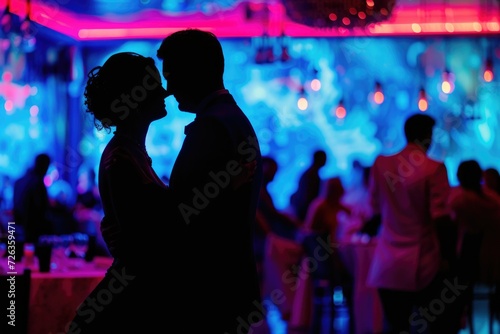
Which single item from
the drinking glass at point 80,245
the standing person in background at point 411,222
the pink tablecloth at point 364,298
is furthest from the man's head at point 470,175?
the drinking glass at point 80,245

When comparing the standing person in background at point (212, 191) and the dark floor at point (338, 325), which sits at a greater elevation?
the standing person in background at point (212, 191)

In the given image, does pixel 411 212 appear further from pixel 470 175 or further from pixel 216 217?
pixel 216 217

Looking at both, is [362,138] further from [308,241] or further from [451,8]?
[308,241]

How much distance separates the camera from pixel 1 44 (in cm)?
1022

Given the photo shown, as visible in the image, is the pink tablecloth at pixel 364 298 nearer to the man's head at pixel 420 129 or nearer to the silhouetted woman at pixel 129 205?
the man's head at pixel 420 129

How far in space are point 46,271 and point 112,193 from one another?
2195 mm

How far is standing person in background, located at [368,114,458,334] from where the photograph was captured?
395 centimetres

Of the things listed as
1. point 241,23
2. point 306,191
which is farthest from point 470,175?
point 241,23

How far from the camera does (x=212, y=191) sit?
1720 mm

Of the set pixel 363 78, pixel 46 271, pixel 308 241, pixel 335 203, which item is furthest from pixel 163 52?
pixel 363 78

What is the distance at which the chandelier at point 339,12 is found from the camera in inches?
220

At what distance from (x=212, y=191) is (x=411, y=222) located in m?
2.48

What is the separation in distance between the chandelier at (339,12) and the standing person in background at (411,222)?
182 cm

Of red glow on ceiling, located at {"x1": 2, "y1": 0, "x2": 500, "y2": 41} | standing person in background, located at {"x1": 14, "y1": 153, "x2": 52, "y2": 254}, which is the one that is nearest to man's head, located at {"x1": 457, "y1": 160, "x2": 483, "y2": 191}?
standing person in background, located at {"x1": 14, "y1": 153, "x2": 52, "y2": 254}
